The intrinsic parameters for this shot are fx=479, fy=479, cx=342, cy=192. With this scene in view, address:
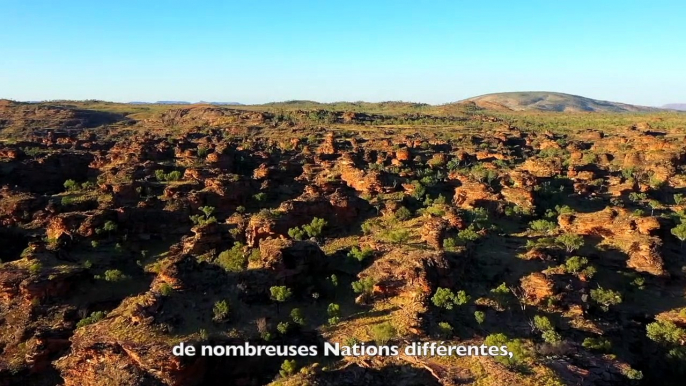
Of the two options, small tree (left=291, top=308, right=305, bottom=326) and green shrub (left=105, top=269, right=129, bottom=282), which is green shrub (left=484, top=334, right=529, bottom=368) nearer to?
small tree (left=291, top=308, right=305, bottom=326)

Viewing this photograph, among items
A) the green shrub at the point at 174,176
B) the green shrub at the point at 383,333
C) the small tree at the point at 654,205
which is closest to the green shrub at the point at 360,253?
the green shrub at the point at 383,333

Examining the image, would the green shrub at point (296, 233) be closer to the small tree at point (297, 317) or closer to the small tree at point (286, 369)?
the small tree at point (297, 317)

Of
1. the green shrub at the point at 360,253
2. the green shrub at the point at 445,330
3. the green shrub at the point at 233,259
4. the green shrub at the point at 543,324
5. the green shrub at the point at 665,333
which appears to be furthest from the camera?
the green shrub at the point at 360,253

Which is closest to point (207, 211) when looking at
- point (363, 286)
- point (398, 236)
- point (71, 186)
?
point (71, 186)

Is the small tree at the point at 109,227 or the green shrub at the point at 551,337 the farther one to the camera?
the small tree at the point at 109,227

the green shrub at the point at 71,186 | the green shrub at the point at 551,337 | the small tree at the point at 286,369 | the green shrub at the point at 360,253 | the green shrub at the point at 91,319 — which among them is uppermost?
the green shrub at the point at 71,186

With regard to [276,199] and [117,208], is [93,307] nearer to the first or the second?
[117,208]

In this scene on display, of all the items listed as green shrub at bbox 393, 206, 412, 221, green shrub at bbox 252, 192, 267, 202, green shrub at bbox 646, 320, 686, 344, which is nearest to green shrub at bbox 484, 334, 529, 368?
green shrub at bbox 646, 320, 686, 344
